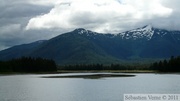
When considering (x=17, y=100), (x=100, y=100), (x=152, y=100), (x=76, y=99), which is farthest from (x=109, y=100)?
(x=17, y=100)

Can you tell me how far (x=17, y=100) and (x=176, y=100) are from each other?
2790 cm

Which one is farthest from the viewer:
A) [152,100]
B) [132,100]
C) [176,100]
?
[176,100]

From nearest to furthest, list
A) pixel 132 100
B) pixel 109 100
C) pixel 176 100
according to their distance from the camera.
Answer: pixel 132 100 < pixel 176 100 < pixel 109 100

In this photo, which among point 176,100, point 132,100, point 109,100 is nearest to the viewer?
point 132,100

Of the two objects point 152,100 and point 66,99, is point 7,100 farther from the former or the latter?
point 152,100

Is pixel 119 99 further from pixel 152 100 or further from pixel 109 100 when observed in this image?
pixel 152 100

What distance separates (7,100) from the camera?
211 ft

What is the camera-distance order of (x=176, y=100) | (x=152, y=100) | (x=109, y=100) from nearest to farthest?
(x=152, y=100)
(x=176, y=100)
(x=109, y=100)

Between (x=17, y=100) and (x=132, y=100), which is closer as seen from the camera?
(x=132, y=100)

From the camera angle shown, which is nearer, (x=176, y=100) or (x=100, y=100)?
(x=176, y=100)

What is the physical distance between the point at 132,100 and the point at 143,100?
271 centimetres

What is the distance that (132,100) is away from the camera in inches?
1935

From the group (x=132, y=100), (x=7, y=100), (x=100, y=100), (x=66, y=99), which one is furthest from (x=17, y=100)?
(x=132, y=100)

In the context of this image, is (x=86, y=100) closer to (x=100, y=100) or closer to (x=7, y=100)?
(x=100, y=100)
